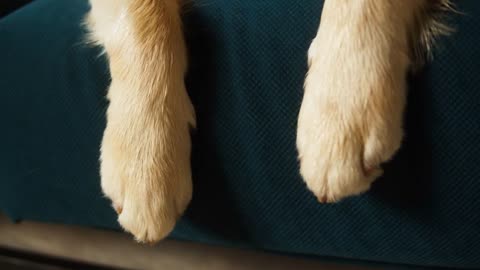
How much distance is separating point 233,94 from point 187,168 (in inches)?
4.8

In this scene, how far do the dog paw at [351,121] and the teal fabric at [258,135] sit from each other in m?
0.07

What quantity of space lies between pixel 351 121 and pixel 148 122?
0.29 meters

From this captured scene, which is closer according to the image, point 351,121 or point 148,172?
point 351,121

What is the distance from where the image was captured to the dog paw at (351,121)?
58 cm

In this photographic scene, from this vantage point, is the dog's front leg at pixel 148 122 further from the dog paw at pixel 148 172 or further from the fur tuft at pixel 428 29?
the fur tuft at pixel 428 29

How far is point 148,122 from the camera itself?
0.73 metres

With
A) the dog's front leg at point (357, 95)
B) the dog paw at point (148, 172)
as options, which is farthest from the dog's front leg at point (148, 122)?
the dog's front leg at point (357, 95)

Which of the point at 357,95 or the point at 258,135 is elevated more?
the point at 357,95

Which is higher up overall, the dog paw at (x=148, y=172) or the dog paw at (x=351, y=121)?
the dog paw at (x=351, y=121)

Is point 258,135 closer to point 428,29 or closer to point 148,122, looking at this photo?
point 148,122

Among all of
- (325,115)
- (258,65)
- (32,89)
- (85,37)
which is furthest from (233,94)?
(32,89)

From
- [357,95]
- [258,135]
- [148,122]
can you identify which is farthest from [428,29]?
[148,122]

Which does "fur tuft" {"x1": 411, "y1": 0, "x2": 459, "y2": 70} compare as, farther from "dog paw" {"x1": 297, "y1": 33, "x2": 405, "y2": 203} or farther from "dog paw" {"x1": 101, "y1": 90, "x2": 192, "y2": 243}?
"dog paw" {"x1": 101, "y1": 90, "x2": 192, "y2": 243}

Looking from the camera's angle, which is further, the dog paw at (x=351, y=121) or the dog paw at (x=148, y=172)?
the dog paw at (x=148, y=172)
